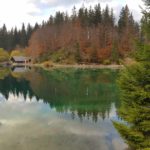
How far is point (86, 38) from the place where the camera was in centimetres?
11831

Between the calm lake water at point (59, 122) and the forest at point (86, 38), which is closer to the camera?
the calm lake water at point (59, 122)

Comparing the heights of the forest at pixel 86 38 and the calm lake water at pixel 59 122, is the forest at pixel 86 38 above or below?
above

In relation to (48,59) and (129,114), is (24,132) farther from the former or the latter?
(48,59)

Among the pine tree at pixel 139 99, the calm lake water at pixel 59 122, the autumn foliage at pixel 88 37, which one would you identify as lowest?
the calm lake water at pixel 59 122

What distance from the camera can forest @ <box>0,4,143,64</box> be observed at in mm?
105188

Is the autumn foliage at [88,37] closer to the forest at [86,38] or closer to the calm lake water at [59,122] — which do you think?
the forest at [86,38]

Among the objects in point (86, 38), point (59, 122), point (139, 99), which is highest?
point (86, 38)

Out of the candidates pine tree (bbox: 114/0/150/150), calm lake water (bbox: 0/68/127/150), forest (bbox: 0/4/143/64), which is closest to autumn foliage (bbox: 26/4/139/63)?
forest (bbox: 0/4/143/64)

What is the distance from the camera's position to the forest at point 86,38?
105 meters

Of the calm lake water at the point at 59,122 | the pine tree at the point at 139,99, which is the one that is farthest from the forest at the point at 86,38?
the pine tree at the point at 139,99

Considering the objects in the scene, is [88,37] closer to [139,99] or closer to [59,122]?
[59,122]

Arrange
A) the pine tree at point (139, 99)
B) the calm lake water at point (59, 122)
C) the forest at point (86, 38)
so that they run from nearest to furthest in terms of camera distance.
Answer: the pine tree at point (139, 99) → the calm lake water at point (59, 122) → the forest at point (86, 38)

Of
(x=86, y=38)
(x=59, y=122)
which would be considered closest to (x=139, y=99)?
(x=59, y=122)

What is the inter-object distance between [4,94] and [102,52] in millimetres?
63853
